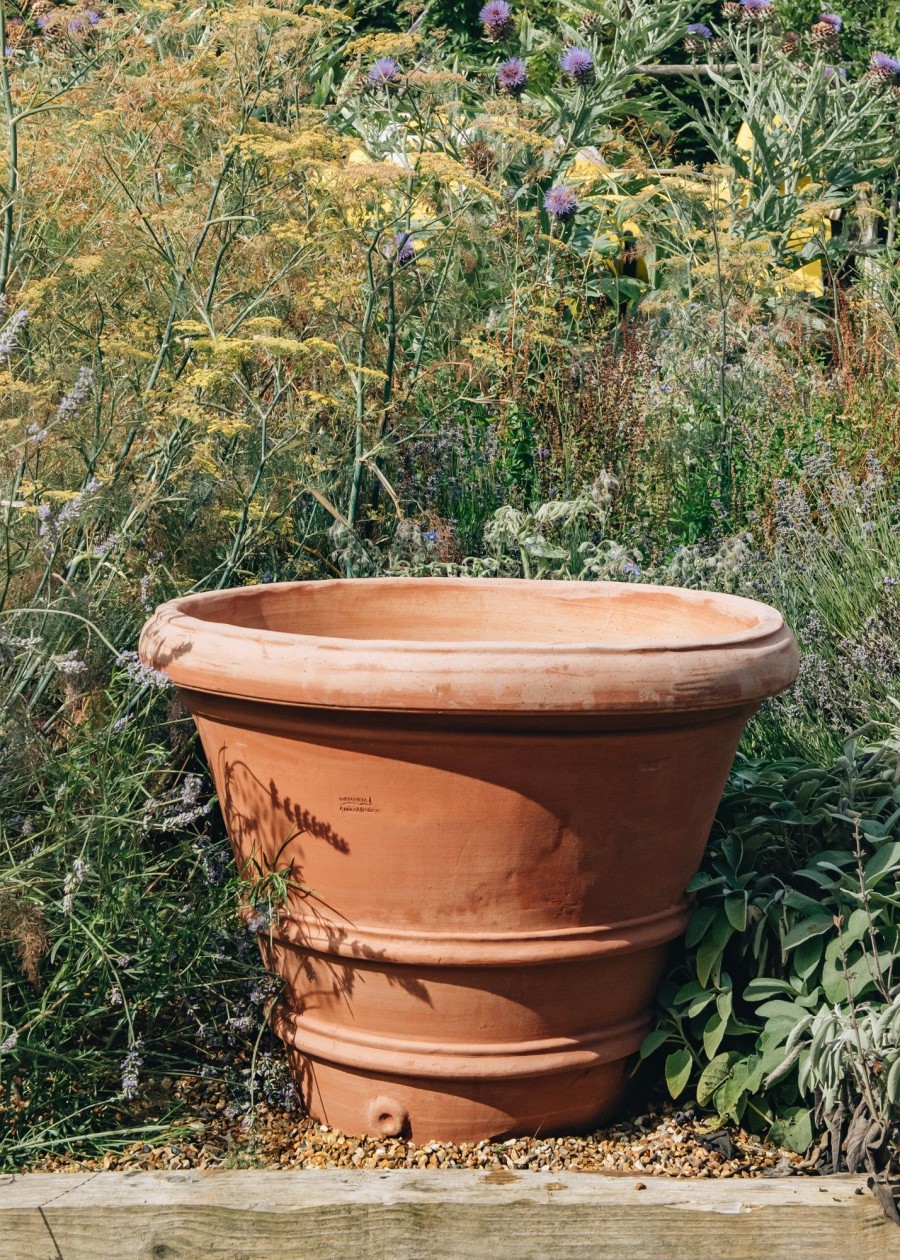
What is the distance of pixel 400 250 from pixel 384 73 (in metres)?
0.85

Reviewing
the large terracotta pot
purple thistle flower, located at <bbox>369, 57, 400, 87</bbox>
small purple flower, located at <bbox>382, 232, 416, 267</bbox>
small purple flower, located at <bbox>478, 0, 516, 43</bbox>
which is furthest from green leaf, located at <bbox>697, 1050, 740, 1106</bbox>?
small purple flower, located at <bbox>478, 0, 516, 43</bbox>

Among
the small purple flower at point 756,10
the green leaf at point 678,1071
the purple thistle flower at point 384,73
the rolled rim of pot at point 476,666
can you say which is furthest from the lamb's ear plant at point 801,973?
the small purple flower at point 756,10

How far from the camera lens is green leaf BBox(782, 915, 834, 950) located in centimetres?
214

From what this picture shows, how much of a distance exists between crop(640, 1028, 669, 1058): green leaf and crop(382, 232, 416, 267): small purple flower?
1845mm

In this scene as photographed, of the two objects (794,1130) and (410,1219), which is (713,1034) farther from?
(410,1219)

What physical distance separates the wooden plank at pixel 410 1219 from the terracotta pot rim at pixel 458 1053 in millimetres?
245

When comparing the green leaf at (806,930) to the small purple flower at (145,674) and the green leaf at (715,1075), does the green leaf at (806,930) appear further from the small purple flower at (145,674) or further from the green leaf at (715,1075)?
the small purple flower at (145,674)

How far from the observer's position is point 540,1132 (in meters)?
2.13

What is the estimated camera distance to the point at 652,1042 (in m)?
2.19

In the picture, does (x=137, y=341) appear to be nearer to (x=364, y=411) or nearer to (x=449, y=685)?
(x=364, y=411)

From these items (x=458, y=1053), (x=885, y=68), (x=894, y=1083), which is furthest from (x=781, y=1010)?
(x=885, y=68)

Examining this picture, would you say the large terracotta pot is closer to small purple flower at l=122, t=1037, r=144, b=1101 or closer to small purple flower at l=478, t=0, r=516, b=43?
small purple flower at l=122, t=1037, r=144, b=1101

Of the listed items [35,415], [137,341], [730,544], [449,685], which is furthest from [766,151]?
[449,685]

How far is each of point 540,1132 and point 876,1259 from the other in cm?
54
